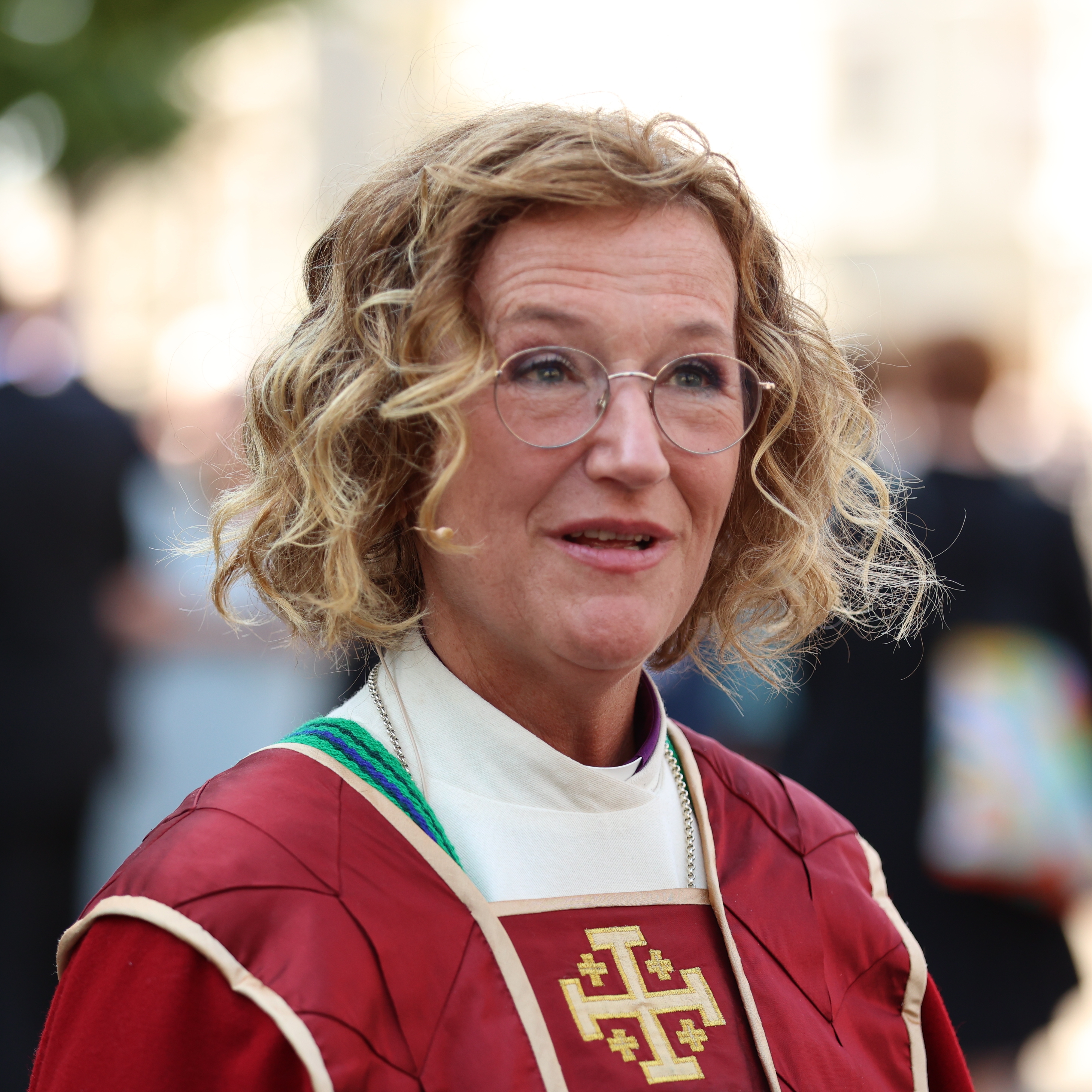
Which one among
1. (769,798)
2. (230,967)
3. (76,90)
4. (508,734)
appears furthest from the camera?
(76,90)

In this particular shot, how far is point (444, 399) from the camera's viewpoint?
1597mm

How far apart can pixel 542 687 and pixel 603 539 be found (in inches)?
8.9

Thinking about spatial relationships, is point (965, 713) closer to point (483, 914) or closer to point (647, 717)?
point (647, 717)

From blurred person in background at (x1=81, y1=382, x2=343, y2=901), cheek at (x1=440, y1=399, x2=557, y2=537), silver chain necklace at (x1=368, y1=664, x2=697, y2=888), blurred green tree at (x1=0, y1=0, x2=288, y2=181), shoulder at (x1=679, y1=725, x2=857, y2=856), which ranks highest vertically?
cheek at (x1=440, y1=399, x2=557, y2=537)

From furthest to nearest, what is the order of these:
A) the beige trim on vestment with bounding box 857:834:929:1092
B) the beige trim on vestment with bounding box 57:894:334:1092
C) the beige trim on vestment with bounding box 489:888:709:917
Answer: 1. the beige trim on vestment with bounding box 857:834:929:1092
2. the beige trim on vestment with bounding box 489:888:709:917
3. the beige trim on vestment with bounding box 57:894:334:1092

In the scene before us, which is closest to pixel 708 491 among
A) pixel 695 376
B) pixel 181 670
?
pixel 695 376

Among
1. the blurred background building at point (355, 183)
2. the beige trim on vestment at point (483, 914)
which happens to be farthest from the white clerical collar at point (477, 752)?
the blurred background building at point (355, 183)

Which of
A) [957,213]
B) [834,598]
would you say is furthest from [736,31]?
[834,598]

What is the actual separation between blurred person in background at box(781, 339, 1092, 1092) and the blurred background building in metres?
0.16

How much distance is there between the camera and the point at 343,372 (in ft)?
5.82

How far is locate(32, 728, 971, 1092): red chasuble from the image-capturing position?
4.51 feet

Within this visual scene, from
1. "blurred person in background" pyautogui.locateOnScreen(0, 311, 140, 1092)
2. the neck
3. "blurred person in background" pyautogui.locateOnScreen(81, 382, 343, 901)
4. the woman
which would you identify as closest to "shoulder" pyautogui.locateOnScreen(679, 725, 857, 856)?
the woman

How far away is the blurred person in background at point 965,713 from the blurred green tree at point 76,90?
12106mm

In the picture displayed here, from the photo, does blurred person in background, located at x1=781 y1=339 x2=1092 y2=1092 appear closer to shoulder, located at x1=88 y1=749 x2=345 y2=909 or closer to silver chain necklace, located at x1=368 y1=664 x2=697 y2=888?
silver chain necklace, located at x1=368 y1=664 x2=697 y2=888
